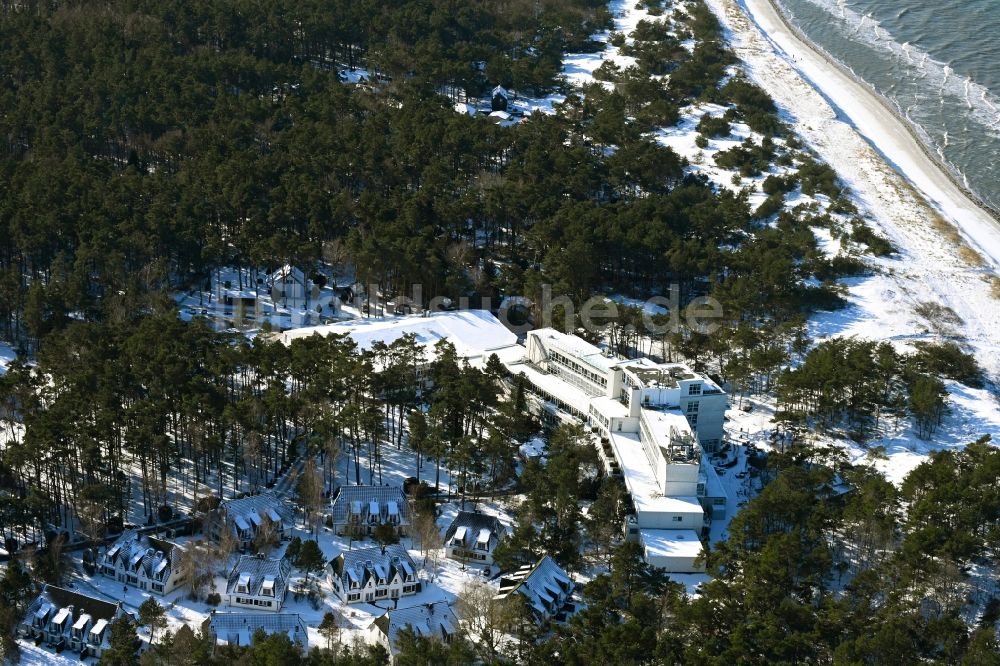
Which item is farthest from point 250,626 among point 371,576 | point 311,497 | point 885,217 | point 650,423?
point 885,217

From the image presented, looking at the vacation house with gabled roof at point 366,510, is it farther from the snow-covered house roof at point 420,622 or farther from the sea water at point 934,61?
the sea water at point 934,61

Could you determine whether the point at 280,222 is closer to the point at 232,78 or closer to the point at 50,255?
the point at 50,255

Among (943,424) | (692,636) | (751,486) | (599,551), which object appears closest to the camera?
(692,636)

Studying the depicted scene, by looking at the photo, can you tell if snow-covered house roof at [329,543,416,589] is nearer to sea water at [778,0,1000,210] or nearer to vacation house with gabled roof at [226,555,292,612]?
vacation house with gabled roof at [226,555,292,612]

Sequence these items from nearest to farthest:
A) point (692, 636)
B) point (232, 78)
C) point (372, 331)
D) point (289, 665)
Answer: point (289, 665) → point (692, 636) → point (372, 331) → point (232, 78)

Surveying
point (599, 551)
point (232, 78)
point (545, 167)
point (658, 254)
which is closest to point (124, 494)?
point (599, 551)

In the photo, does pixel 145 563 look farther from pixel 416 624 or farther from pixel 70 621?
pixel 416 624
